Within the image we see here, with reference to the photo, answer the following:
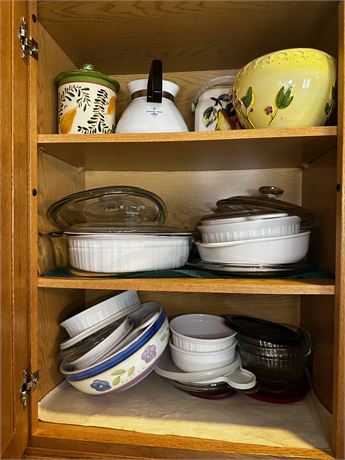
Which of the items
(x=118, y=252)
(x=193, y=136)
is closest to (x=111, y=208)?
(x=118, y=252)

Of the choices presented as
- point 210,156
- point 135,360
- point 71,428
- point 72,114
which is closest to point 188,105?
point 210,156

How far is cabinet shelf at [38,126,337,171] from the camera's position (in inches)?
23.0

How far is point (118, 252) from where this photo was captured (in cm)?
64

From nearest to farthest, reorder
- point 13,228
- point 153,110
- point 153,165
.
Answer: point 13,228
point 153,110
point 153,165

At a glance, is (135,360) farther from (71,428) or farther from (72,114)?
(72,114)

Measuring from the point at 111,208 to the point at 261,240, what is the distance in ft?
1.11

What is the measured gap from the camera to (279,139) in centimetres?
60

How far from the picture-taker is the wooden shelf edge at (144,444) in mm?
561

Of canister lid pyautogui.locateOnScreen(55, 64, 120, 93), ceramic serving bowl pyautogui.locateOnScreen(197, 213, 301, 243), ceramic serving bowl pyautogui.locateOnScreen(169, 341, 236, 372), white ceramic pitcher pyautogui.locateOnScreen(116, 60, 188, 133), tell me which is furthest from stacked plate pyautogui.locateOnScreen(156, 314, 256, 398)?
canister lid pyautogui.locateOnScreen(55, 64, 120, 93)

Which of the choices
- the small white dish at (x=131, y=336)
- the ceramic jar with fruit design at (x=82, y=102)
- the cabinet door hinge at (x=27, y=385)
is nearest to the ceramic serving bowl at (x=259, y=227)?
the small white dish at (x=131, y=336)

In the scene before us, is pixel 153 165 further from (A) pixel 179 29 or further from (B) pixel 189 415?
(B) pixel 189 415

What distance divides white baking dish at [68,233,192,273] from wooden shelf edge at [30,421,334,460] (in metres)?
0.30

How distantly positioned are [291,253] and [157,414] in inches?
16.2

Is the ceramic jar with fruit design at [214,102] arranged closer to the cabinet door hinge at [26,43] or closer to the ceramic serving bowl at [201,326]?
the cabinet door hinge at [26,43]
